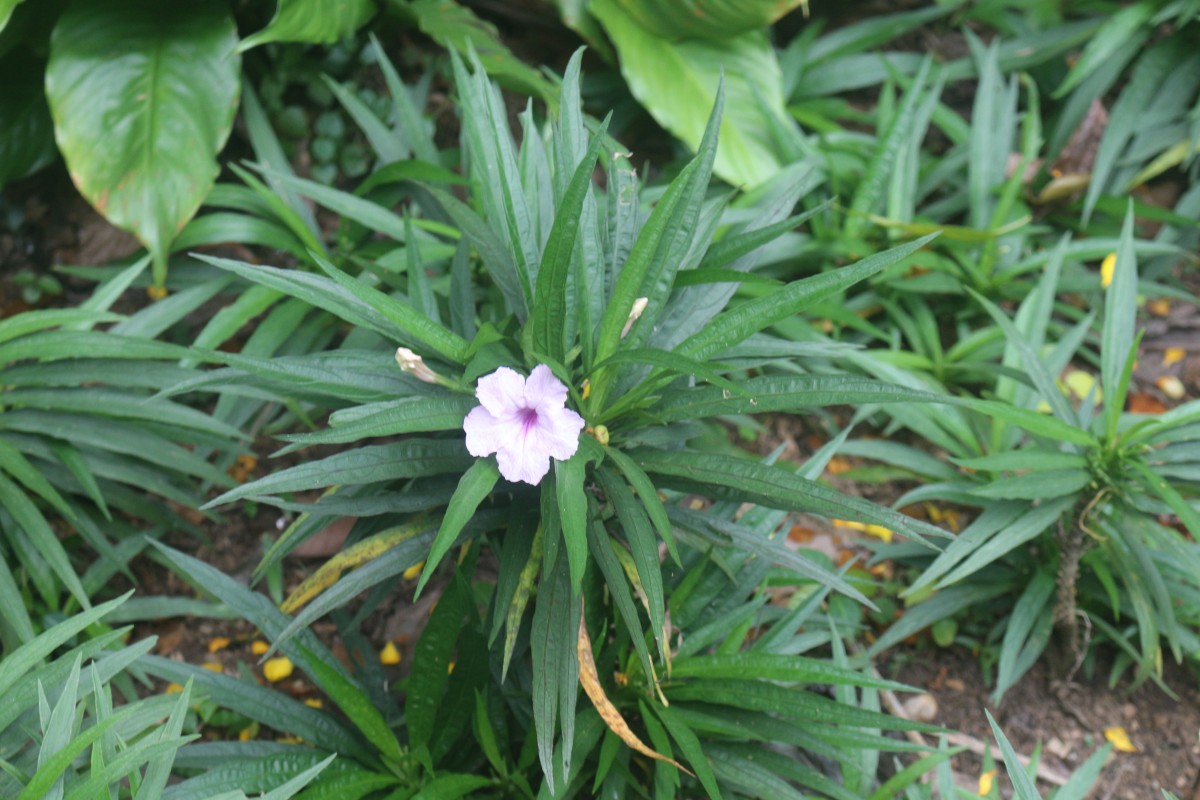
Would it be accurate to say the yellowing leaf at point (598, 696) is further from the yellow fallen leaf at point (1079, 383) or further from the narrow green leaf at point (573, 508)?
the yellow fallen leaf at point (1079, 383)

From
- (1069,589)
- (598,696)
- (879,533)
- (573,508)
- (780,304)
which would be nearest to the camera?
(573,508)

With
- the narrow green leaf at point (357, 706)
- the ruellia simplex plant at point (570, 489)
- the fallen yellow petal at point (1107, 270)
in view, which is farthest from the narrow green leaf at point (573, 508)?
the fallen yellow petal at point (1107, 270)

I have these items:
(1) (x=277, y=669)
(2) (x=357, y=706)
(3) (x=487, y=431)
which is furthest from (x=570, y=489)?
(1) (x=277, y=669)

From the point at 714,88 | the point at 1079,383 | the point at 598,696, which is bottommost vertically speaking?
the point at 1079,383

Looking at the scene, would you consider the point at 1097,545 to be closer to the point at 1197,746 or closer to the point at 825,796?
the point at 1197,746

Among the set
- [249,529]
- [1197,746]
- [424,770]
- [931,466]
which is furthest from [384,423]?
[1197,746]

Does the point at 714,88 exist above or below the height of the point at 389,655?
above

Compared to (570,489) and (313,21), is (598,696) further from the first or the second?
(313,21)
